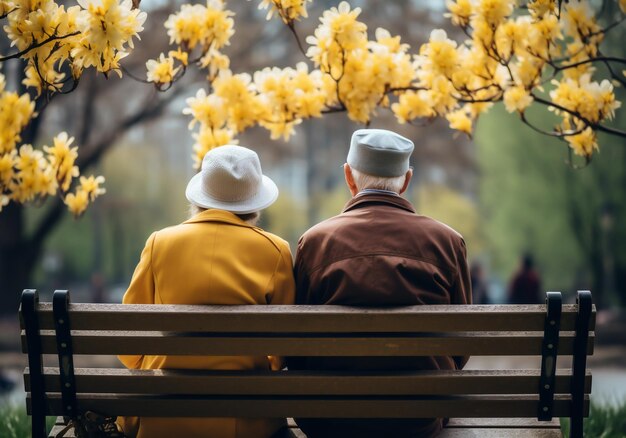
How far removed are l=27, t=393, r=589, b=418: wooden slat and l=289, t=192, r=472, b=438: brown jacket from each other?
15 centimetres

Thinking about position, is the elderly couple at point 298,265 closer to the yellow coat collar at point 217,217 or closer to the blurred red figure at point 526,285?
the yellow coat collar at point 217,217

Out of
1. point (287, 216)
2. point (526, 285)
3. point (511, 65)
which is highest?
point (511, 65)

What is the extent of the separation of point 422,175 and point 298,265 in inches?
1043

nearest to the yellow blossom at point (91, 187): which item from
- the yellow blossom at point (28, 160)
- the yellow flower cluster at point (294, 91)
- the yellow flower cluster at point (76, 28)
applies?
the yellow blossom at point (28, 160)

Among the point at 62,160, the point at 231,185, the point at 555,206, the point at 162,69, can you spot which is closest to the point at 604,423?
the point at 231,185

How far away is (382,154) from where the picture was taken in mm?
3551

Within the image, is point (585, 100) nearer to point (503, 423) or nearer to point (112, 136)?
point (503, 423)

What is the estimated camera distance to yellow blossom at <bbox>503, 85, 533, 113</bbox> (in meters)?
4.71

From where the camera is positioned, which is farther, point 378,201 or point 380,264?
point 378,201

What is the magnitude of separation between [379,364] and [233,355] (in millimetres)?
526

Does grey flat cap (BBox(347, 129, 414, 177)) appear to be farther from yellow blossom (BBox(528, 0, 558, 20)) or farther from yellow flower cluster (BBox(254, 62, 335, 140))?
yellow flower cluster (BBox(254, 62, 335, 140))

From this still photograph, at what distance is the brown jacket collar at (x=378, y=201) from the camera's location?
3.52 metres

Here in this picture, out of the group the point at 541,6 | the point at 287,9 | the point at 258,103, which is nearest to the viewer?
the point at 541,6

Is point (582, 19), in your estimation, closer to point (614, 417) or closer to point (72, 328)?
point (614, 417)
